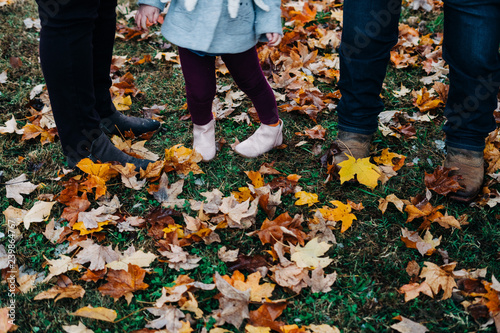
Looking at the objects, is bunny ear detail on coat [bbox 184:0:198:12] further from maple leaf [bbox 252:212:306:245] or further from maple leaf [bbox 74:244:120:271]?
maple leaf [bbox 74:244:120:271]


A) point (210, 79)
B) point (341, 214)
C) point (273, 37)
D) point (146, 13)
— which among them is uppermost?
point (146, 13)

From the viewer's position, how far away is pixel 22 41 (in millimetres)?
3631

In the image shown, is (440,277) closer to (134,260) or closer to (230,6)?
(134,260)

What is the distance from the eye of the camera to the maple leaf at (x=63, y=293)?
1.66 metres

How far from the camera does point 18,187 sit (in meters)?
2.21

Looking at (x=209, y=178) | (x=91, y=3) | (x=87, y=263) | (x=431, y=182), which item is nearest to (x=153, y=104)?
(x=209, y=178)

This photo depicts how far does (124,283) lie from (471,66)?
6.12 ft

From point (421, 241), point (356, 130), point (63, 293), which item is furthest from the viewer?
point (356, 130)

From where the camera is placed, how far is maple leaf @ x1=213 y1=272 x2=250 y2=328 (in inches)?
61.9

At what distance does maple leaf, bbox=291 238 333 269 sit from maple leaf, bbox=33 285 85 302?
0.92 m

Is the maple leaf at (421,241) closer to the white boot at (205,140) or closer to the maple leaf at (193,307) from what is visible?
the maple leaf at (193,307)

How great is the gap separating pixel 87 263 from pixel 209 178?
Answer: 797 mm

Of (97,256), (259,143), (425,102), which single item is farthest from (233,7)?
(425,102)

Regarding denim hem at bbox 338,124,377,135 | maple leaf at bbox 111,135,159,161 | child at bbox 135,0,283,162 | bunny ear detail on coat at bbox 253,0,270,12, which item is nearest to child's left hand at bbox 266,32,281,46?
child at bbox 135,0,283,162
